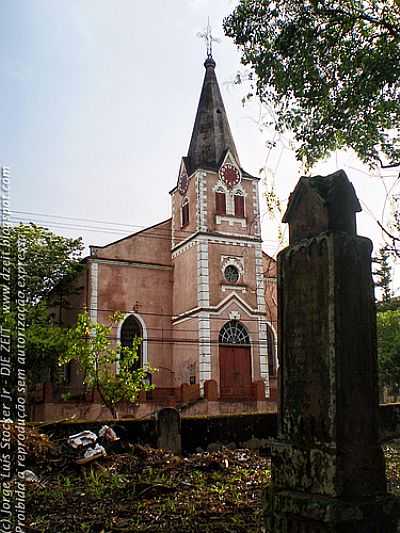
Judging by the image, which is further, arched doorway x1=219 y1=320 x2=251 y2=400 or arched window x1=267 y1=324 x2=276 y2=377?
arched window x1=267 y1=324 x2=276 y2=377

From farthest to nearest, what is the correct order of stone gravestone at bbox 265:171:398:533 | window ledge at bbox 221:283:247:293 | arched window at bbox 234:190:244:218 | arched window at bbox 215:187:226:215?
arched window at bbox 234:190:244:218 → arched window at bbox 215:187:226:215 → window ledge at bbox 221:283:247:293 → stone gravestone at bbox 265:171:398:533

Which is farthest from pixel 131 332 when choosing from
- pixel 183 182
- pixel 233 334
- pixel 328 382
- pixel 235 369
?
pixel 328 382

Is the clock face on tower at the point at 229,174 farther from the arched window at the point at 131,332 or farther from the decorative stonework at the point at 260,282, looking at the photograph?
the arched window at the point at 131,332

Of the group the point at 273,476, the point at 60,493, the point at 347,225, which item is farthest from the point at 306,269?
the point at 60,493

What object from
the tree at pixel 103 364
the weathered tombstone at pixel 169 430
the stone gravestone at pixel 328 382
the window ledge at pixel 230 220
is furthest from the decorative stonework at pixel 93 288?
the stone gravestone at pixel 328 382

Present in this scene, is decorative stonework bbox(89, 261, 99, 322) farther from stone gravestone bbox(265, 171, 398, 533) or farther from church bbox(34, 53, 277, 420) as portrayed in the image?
stone gravestone bbox(265, 171, 398, 533)

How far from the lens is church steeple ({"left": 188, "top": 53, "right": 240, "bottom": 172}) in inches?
1133

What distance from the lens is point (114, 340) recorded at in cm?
2542

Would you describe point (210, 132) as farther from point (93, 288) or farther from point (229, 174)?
point (93, 288)

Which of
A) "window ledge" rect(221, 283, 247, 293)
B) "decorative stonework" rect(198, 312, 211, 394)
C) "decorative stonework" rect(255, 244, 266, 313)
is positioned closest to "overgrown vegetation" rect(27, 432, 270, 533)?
"decorative stonework" rect(198, 312, 211, 394)

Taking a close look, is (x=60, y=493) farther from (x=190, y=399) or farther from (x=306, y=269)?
(x=190, y=399)

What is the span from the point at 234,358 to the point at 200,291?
358 centimetres

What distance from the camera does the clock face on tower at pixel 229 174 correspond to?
92.4 feet

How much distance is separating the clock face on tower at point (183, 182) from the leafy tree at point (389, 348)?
1308cm
